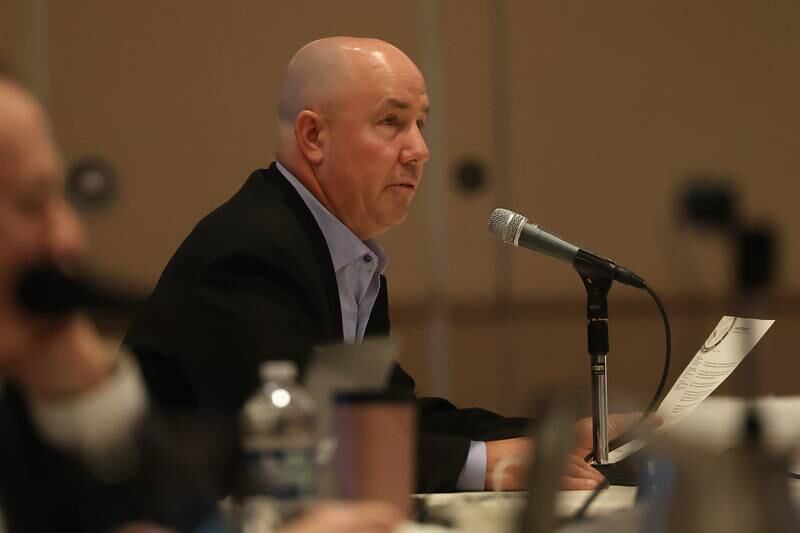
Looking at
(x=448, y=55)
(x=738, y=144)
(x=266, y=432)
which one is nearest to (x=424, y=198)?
(x=448, y=55)

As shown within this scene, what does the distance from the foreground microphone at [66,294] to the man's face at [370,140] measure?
1.37 m

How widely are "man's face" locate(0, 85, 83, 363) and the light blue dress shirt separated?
1.20 metres

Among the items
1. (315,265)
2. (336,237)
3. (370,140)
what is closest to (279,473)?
(315,265)

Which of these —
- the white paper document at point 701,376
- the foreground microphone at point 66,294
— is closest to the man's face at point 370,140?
the white paper document at point 701,376

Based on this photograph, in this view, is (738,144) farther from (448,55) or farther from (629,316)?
(448,55)

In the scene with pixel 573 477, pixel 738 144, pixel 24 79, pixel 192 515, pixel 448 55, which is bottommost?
pixel 573 477

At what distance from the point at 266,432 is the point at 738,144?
3298mm

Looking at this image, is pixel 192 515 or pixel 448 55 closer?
pixel 192 515

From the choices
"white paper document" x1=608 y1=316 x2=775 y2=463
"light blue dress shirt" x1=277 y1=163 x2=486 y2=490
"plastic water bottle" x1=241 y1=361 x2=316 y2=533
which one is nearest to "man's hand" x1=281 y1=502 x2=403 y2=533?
"plastic water bottle" x1=241 y1=361 x2=316 y2=533

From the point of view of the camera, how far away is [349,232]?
6.40 feet

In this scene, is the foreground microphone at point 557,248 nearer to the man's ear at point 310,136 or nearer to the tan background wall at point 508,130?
the man's ear at point 310,136

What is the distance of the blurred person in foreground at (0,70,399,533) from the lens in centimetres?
65

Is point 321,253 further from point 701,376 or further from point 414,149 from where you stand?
point 701,376

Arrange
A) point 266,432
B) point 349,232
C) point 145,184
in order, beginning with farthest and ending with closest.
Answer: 1. point 145,184
2. point 349,232
3. point 266,432
